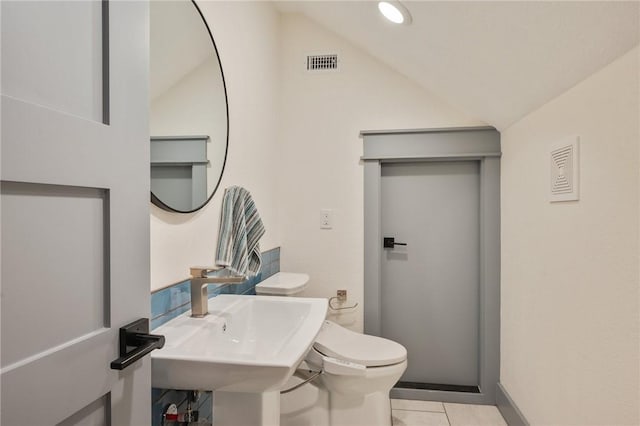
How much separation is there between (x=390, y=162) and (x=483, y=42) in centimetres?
108

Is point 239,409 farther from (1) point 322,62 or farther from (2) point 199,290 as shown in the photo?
(1) point 322,62

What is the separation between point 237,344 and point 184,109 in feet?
2.86

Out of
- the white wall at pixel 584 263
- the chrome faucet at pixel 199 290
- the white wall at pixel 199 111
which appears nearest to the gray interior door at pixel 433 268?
the white wall at pixel 584 263

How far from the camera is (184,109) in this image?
1.28 metres

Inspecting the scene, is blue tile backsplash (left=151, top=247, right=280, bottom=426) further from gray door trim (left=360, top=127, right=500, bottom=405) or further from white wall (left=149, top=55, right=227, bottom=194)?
gray door trim (left=360, top=127, right=500, bottom=405)

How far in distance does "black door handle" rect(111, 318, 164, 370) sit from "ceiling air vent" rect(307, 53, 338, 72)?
212 centimetres

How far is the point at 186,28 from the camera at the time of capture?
51.1 inches

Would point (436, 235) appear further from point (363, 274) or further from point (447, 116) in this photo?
point (447, 116)

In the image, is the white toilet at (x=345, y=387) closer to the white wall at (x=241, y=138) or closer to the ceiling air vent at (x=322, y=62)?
the white wall at (x=241, y=138)

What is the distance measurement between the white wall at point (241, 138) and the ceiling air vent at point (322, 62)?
0.77 ft

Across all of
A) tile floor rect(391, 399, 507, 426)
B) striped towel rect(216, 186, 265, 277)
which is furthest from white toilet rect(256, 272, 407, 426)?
striped towel rect(216, 186, 265, 277)

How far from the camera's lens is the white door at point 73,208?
50 centimetres

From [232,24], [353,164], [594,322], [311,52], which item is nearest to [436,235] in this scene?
[353,164]

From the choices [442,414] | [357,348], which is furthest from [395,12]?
[442,414]
